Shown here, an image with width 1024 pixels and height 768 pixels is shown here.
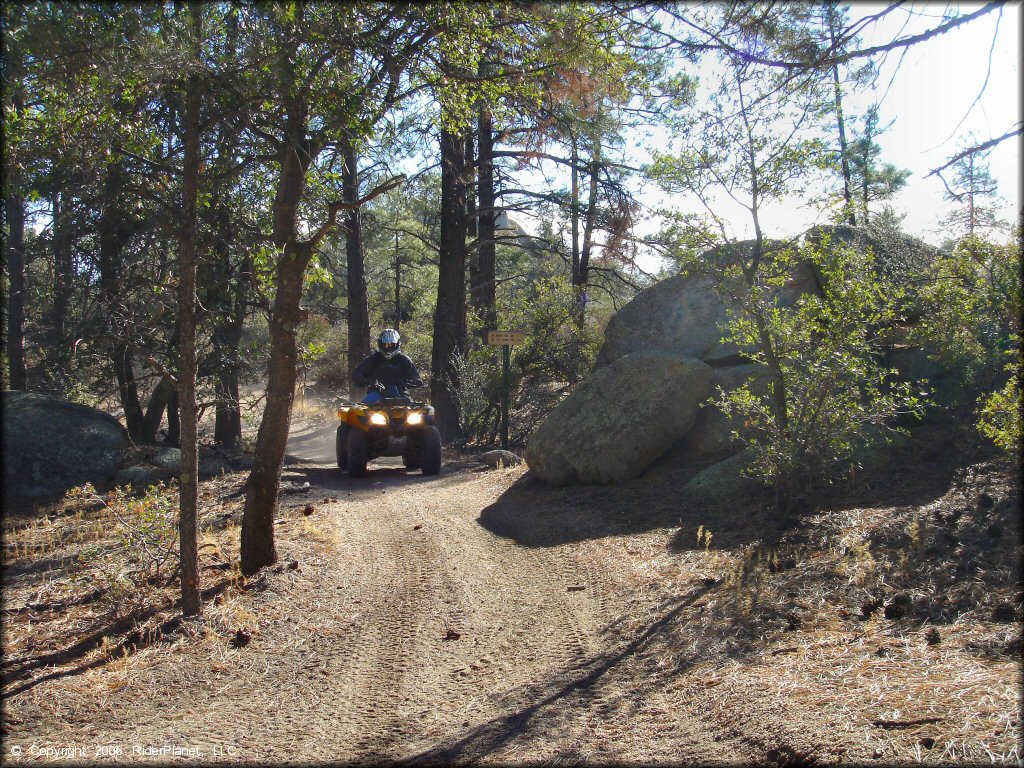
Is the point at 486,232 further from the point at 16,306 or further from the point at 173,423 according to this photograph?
the point at 16,306

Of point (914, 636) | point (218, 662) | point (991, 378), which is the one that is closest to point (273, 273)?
point (218, 662)

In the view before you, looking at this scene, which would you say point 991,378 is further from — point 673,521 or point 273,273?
point 273,273

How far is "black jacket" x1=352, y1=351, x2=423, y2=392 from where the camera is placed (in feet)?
40.6

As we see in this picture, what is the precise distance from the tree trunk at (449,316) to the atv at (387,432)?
3717mm

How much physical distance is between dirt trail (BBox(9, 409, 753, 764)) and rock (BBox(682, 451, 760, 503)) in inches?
66.6

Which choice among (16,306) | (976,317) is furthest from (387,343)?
(16,306)

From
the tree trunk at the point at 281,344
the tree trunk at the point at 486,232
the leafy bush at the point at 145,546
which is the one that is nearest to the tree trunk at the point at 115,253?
the tree trunk at the point at 281,344

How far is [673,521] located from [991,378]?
367 cm

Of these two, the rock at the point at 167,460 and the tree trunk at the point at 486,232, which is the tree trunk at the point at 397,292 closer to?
the tree trunk at the point at 486,232

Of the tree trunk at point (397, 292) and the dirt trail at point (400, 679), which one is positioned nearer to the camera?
the dirt trail at point (400, 679)

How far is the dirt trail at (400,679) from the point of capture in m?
3.80

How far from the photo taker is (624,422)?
31.7 feet

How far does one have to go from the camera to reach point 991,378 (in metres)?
7.95

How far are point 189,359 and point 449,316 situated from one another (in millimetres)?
11081
